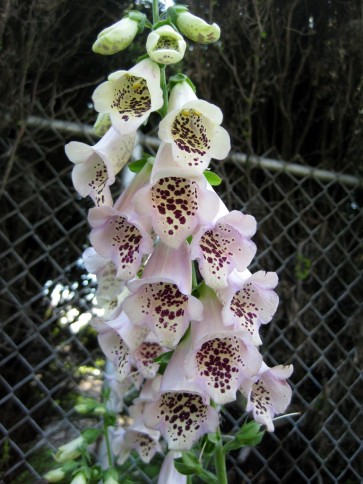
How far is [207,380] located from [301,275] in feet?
4.03

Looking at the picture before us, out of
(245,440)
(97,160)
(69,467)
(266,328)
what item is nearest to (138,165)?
(97,160)

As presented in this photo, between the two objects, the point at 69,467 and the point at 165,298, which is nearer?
the point at 165,298

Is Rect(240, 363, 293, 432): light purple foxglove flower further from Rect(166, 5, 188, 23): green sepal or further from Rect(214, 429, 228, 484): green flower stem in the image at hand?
Rect(166, 5, 188, 23): green sepal

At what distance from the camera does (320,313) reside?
6.17 ft

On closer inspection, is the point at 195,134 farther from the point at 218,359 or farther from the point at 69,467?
the point at 69,467

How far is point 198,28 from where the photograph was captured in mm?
706

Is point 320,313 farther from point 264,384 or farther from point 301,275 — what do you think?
point 264,384

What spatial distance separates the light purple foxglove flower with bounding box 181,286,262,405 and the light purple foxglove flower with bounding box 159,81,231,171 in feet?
0.64

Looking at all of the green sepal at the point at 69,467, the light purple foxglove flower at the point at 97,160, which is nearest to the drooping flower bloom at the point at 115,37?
→ the light purple foxglove flower at the point at 97,160

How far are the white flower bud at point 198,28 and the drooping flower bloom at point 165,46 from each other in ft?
0.13

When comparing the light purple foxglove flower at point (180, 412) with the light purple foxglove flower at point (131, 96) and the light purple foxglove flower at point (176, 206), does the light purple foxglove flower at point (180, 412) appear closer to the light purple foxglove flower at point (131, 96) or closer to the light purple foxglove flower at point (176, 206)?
the light purple foxglove flower at point (176, 206)

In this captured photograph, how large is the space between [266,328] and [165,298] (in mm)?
A: 1178

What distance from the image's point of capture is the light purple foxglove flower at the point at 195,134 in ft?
2.10

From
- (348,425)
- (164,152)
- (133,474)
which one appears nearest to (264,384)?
(164,152)
